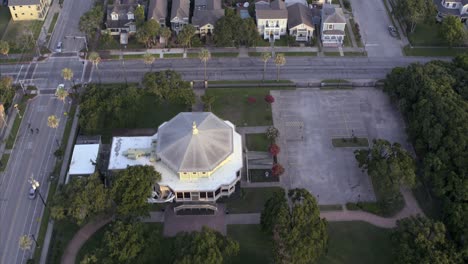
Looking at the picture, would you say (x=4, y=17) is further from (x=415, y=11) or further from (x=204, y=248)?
(x=415, y=11)

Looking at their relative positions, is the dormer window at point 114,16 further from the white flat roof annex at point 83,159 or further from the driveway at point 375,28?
the driveway at point 375,28

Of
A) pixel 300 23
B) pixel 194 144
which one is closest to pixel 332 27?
pixel 300 23

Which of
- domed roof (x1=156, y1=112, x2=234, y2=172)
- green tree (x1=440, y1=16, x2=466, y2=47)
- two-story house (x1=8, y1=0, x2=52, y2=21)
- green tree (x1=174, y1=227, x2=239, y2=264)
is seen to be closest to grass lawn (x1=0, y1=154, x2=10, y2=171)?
domed roof (x1=156, y1=112, x2=234, y2=172)

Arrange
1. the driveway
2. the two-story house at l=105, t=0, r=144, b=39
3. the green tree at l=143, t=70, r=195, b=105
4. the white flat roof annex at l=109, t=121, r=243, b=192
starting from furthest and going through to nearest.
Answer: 1. the two-story house at l=105, t=0, r=144, b=39
2. the driveway
3. the green tree at l=143, t=70, r=195, b=105
4. the white flat roof annex at l=109, t=121, r=243, b=192

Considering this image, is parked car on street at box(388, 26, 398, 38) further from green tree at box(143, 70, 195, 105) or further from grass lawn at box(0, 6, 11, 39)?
grass lawn at box(0, 6, 11, 39)

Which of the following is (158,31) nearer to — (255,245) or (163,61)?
(163,61)

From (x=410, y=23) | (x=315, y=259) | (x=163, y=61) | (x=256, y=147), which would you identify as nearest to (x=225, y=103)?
(x=256, y=147)
